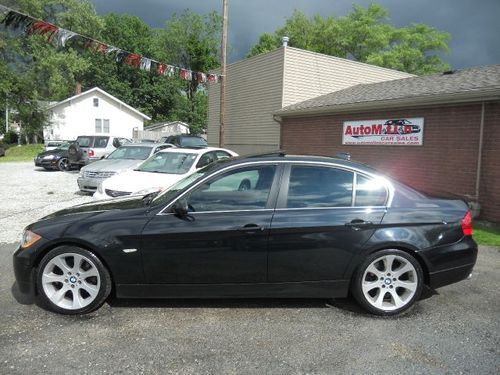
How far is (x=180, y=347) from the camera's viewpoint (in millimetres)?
3365

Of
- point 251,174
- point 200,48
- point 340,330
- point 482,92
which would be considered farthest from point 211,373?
point 200,48

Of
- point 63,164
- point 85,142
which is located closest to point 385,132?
point 85,142

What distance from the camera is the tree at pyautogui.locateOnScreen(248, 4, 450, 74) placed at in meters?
40.0

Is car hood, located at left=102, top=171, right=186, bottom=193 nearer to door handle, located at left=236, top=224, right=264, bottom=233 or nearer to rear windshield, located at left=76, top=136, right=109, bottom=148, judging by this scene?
door handle, located at left=236, top=224, right=264, bottom=233

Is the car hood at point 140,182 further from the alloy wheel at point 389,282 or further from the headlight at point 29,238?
the alloy wheel at point 389,282

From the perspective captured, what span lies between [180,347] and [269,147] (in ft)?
44.0

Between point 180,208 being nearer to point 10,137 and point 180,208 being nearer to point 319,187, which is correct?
point 319,187

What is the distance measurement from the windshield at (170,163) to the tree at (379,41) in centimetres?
3338

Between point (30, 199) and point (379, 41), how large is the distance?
36.9 meters

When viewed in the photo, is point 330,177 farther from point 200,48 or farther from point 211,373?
point 200,48

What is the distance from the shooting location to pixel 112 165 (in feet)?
37.0

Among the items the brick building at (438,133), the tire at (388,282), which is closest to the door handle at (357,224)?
the tire at (388,282)

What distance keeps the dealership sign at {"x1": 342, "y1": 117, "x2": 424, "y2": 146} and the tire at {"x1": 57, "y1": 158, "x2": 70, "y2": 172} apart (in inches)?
521

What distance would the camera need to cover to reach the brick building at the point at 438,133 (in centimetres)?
869
